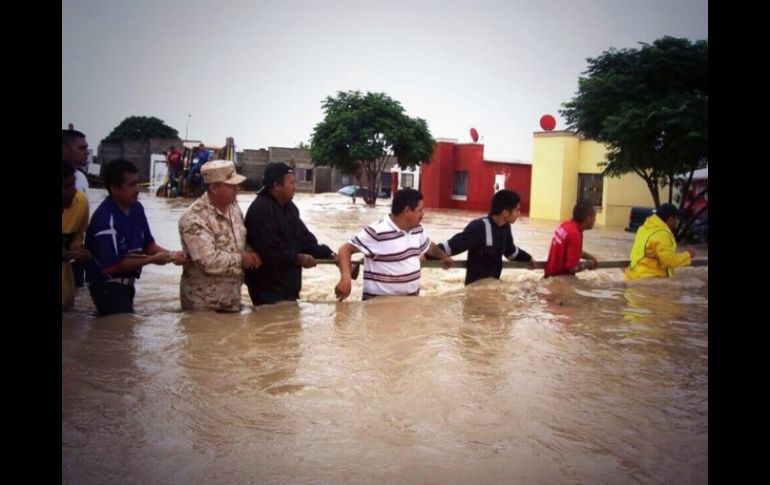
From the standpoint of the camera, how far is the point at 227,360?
12.6ft

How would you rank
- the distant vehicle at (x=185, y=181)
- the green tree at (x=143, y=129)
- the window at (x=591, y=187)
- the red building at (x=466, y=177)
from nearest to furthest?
the window at (x=591, y=187), the distant vehicle at (x=185, y=181), the red building at (x=466, y=177), the green tree at (x=143, y=129)

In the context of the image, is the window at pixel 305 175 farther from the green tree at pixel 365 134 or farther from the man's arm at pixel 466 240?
the man's arm at pixel 466 240

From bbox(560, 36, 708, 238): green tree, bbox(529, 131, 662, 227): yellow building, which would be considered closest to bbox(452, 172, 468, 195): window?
bbox(529, 131, 662, 227): yellow building

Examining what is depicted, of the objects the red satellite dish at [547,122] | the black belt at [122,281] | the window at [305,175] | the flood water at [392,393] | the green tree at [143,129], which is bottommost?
the flood water at [392,393]

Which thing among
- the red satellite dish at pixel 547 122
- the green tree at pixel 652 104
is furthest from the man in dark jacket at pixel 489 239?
the red satellite dish at pixel 547 122

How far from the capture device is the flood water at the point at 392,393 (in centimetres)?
250

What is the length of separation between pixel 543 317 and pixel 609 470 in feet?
9.04

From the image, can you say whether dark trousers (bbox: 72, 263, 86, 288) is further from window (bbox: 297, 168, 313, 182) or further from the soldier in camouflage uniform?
window (bbox: 297, 168, 313, 182)

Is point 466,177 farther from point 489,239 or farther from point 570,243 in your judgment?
point 489,239

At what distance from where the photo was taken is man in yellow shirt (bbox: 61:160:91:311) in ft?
13.5

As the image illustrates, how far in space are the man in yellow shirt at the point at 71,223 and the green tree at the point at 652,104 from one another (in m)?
13.1

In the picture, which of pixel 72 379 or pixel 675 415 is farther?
pixel 72 379
